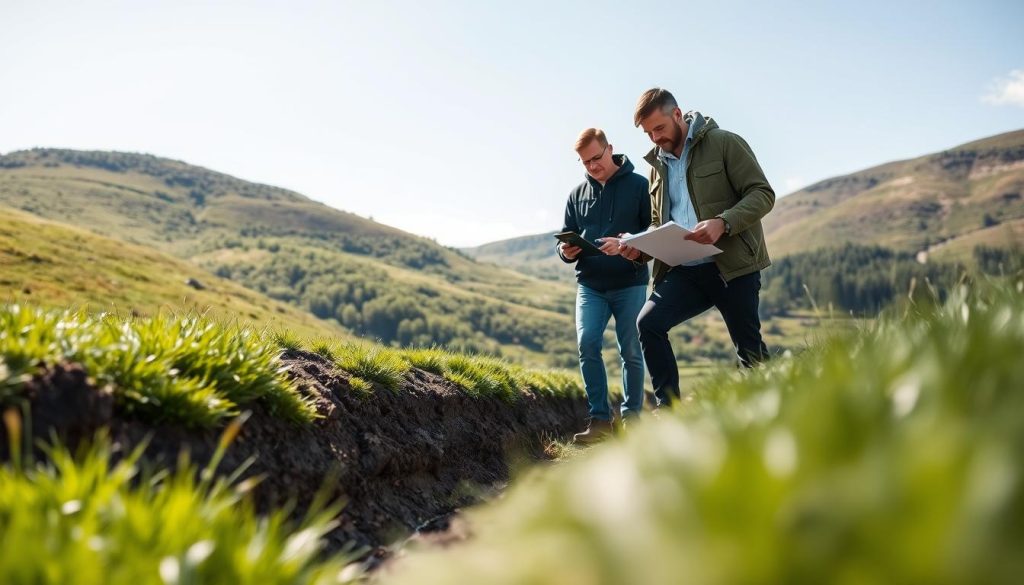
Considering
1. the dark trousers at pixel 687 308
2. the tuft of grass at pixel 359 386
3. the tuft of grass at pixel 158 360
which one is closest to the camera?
the tuft of grass at pixel 158 360

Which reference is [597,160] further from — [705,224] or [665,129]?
[705,224]

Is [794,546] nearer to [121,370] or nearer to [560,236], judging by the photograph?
[121,370]

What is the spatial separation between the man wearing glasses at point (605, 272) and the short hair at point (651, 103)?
1.62 meters

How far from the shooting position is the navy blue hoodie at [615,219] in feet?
27.3

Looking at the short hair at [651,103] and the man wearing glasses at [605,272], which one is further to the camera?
the man wearing glasses at [605,272]

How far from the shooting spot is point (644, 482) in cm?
151

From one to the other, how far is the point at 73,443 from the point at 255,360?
1.28 m

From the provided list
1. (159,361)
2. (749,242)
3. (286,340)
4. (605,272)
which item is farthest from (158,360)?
(605,272)

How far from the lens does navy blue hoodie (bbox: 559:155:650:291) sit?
328 inches

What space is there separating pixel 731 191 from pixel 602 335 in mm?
2417

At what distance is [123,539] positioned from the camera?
212 centimetres

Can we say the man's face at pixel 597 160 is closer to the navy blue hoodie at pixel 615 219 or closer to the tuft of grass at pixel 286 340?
the navy blue hoodie at pixel 615 219

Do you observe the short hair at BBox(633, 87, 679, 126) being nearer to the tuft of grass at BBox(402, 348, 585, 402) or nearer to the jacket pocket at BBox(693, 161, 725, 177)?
the jacket pocket at BBox(693, 161, 725, 177)

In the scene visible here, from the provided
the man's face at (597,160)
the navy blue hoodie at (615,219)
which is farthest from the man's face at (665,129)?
the navy blue hoodie at (615,219)
